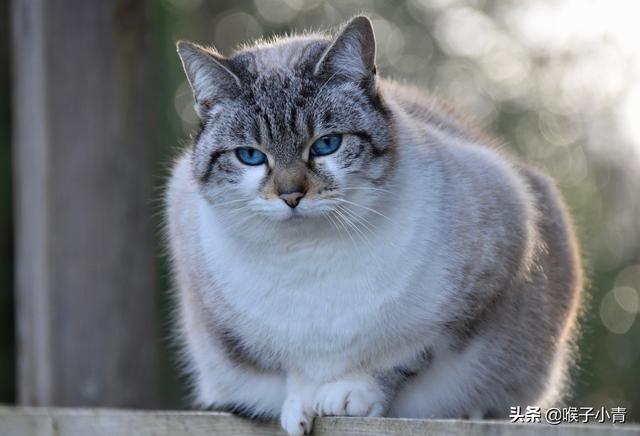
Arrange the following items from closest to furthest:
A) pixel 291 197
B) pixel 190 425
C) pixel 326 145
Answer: pixel 291 197 < pixel 326 145 < pixel 190 425

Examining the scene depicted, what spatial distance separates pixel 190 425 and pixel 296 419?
28cm

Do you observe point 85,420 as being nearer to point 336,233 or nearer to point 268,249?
point 268,249

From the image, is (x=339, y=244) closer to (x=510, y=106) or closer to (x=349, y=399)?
(x=349, y=399)

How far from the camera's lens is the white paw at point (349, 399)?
7.93 ft

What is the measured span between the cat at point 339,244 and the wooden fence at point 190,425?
0.38ft

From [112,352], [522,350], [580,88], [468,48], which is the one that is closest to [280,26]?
[468,48]

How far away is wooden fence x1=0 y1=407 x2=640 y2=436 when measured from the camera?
1993 millimetres

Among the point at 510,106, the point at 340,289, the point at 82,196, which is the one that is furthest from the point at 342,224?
the point at 510,106

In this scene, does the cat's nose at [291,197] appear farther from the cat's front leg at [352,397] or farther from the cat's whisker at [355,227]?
the cat's front leg at [352,397]

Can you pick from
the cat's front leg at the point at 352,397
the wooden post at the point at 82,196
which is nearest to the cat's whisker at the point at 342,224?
the cat's front leg at the point at 352,397

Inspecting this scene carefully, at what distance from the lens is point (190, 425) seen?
2.48 meters

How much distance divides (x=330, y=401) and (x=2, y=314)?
4.22 meters

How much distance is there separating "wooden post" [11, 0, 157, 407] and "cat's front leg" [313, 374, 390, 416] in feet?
4.15

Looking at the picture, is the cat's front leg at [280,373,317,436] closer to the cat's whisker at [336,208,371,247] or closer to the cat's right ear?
the cat's whisker at [336,208,371,247]
